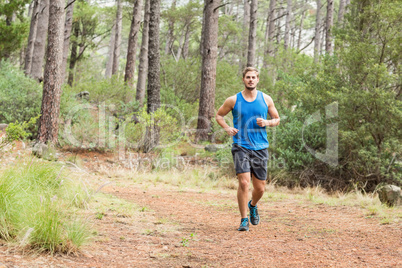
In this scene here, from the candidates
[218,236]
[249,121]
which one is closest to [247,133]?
[249,121]

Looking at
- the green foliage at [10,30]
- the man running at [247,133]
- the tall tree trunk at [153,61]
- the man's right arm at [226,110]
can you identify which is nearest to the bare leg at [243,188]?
the man running at [247,133]

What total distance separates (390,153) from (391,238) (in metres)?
3.71

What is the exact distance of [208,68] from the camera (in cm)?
1334

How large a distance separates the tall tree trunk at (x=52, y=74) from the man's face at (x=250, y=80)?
22.4ft

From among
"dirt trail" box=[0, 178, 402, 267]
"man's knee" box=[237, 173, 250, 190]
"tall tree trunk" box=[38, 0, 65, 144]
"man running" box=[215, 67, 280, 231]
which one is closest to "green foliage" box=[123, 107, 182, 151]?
"tall tree trunk" box=[38, 0, 65, 144]

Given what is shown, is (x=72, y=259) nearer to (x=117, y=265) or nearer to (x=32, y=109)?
(x=117, y=265)

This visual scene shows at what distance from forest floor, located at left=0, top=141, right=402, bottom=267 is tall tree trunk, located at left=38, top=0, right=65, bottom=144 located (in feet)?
12.4

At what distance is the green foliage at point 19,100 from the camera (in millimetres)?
11688

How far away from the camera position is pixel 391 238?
4.55m

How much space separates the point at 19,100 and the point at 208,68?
235 inches

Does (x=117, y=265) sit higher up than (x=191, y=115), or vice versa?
(x=191, y=115)

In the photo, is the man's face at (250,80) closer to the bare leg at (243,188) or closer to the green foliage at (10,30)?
the bare leg at (243,188)

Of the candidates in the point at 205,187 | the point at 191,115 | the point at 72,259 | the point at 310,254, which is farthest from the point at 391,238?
the point at 191,115

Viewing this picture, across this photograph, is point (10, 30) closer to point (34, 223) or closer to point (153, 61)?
point (153, 61)
